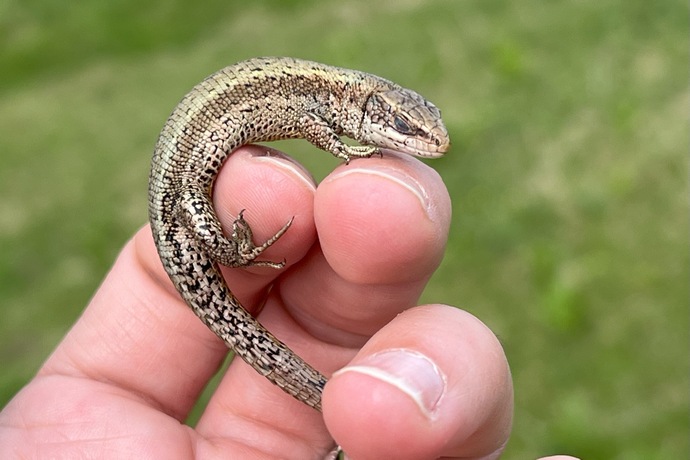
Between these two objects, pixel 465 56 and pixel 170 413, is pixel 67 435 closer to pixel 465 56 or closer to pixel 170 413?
pixel 170 413

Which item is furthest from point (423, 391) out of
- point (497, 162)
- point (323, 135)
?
point (497, 162)

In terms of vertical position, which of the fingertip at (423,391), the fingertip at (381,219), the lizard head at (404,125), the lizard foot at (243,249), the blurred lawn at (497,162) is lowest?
the blurred lawn at (497,162)

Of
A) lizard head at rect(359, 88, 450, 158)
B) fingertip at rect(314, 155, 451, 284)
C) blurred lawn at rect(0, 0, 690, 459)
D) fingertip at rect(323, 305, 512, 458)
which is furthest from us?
blurred lawn at rect(0, 0, 690, 459)

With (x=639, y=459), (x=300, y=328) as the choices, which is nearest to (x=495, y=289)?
(x=639, y=459)

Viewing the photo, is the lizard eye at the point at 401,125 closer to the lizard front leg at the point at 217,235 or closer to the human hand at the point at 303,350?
the human hand at the point at 303,350

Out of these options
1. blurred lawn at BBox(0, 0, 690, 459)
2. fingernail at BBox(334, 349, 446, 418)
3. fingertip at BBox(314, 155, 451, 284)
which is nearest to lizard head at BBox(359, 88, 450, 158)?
fingertip at BBox(314, 155, 451, 284)

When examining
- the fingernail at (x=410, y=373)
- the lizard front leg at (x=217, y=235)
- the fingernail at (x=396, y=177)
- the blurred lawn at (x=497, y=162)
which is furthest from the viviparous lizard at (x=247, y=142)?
the blurred lawn at (x=497, y=162)

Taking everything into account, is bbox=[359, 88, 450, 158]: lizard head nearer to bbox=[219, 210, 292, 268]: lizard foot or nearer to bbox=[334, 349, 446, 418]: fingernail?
bbox=[219, 210, 292, 268]: lizard foot
